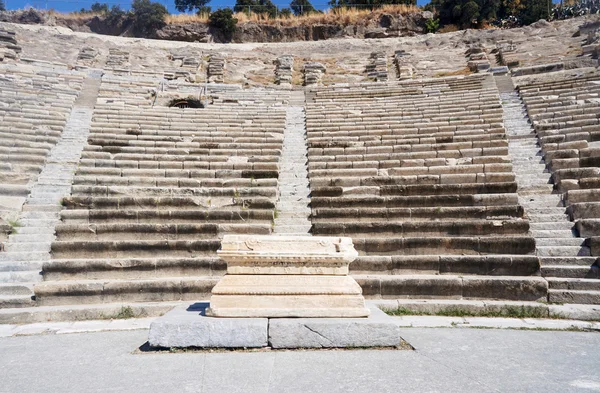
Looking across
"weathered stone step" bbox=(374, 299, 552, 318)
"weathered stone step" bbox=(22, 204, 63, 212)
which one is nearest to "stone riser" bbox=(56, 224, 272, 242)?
"weathered stone step" bbox=(22, 204, 63, 212)

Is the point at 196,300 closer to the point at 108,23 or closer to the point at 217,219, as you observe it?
the point at 217,219

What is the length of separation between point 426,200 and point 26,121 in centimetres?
1015

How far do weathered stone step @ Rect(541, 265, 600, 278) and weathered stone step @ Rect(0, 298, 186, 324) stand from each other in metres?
5.40

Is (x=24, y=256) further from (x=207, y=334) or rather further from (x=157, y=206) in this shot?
(x=207, y=334)

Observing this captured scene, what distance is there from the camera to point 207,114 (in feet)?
43.3

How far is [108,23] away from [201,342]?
28.8m

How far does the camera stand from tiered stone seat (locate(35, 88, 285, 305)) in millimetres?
6270

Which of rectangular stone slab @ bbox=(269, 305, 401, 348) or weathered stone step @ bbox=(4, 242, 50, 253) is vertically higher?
weathered stone step @ bbox=(4, 242, 50, 253)

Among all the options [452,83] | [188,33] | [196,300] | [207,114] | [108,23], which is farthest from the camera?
[108,23]

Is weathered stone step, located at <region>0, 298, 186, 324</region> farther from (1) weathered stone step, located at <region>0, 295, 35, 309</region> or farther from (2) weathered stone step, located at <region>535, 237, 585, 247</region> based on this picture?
(2) weathered stone step, located at <region>535, 237, 585, 247</region>

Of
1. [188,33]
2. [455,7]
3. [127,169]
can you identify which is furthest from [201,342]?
[455,7]

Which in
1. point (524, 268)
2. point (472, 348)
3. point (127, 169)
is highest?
point (127, 169)

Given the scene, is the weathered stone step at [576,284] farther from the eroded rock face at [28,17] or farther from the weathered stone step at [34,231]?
the eroded rock face at [28,17]

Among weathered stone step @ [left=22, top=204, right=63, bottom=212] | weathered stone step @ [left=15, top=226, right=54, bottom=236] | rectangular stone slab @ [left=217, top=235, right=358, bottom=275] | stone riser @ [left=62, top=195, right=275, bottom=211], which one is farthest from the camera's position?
stone riser @ [left=62, top=195, right=275, bottom=211]
